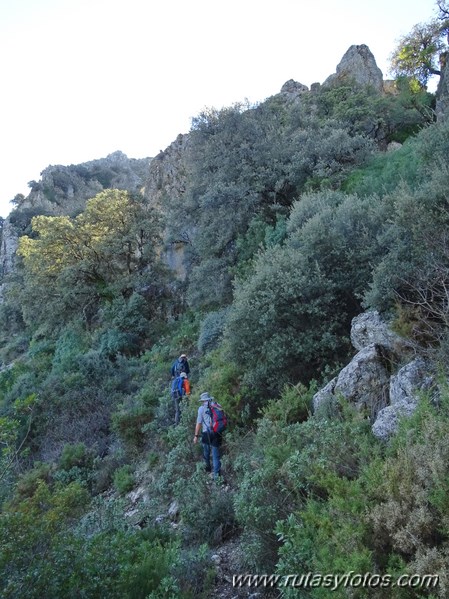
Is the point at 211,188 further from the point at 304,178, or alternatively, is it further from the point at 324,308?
the point at 324,308

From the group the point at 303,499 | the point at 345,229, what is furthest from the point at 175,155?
the point at 303,499

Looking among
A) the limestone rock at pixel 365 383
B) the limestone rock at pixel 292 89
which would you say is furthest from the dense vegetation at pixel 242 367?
the limestone rock at pixel 292 89

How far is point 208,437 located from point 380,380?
3.04 meters

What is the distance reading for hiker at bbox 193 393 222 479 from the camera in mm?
7465

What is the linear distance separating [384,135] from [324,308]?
16460 millimetres

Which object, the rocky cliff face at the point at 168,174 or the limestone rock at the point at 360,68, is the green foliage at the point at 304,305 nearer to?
the rocky cliff face at the point at 168,174

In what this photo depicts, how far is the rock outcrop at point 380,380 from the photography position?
5000mm

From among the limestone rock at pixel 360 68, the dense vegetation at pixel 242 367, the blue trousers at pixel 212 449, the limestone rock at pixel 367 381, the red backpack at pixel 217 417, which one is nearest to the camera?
the dense vegetation at pixel 242 367

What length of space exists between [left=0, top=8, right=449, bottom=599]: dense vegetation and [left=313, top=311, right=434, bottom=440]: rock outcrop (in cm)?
25

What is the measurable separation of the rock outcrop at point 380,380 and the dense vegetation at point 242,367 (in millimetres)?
247

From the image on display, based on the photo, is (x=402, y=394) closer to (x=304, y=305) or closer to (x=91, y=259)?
(x=304, y=305)

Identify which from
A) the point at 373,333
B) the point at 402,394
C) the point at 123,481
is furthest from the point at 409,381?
the point at 123,481

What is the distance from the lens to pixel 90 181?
172 feet

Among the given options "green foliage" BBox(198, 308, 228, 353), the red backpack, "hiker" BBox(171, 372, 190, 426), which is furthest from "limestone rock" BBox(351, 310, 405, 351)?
"green foliage" BBox(198, 308, 228, 353)
